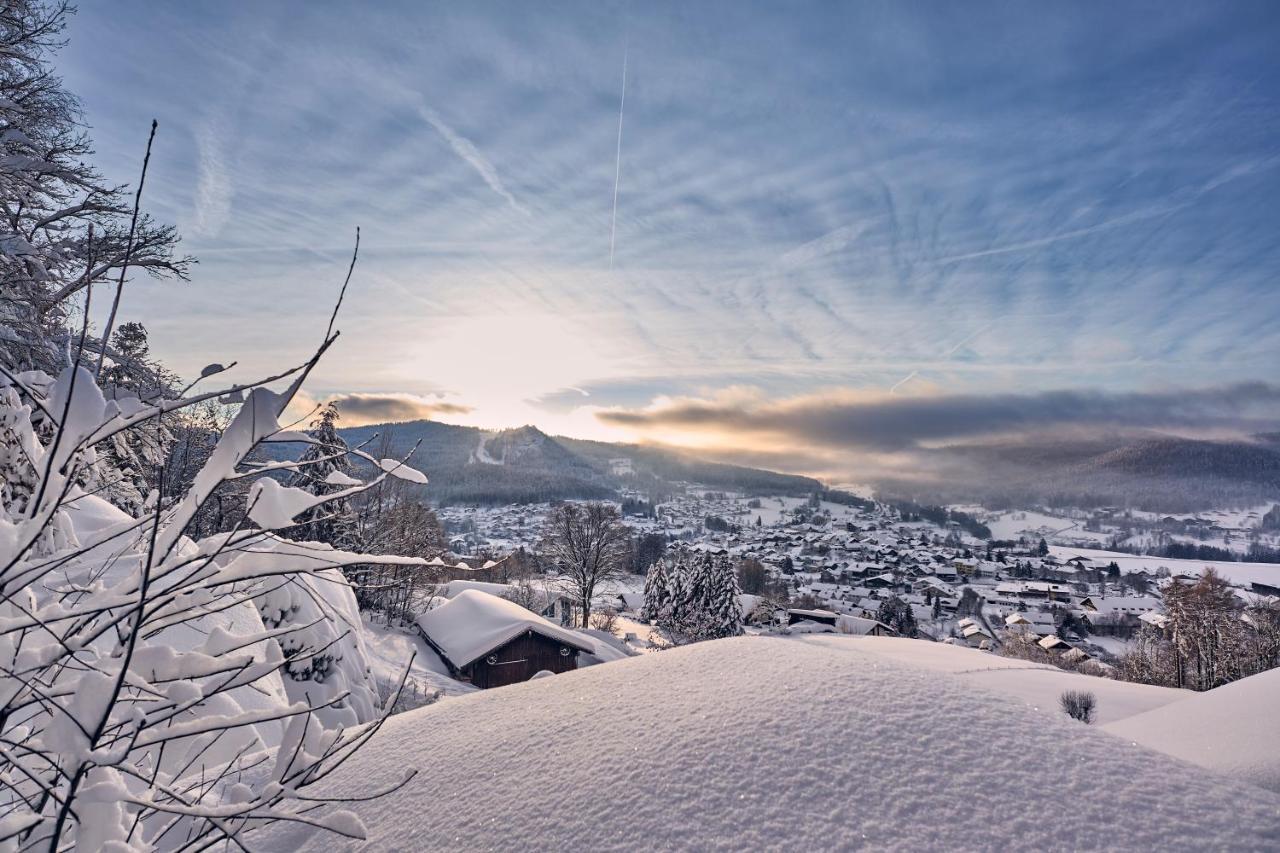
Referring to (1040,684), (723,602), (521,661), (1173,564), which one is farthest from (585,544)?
(1173,564)

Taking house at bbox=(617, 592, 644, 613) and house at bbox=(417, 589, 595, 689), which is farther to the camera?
house at bbox=(617, 592, 644, 613)

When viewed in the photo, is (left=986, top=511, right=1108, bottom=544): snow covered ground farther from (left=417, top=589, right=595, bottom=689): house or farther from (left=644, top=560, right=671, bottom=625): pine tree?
(left=417, top=589, right=595, bottom=689): house

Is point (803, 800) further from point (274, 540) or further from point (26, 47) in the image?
point (26, 47)

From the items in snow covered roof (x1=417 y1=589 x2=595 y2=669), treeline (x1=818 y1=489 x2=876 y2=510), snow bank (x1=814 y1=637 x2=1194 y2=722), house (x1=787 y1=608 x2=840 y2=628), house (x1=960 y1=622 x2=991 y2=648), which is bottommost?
house (x1=960 y1=622 x2=991 y2=648)

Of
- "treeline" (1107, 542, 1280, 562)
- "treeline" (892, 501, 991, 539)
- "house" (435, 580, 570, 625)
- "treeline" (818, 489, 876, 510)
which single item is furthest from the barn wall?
"treeline" (818, 489, 876, 510)

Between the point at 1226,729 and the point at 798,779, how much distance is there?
303cm

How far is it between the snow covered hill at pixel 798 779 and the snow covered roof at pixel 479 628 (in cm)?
1613

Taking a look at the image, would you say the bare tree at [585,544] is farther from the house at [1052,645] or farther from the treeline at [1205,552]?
the treeline at [1205,552]

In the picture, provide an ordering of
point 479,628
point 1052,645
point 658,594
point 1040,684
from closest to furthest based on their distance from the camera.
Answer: point 1040,684
point 479,628
point 658,594
point 1052,645

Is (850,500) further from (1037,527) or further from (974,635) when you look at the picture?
(974,635)

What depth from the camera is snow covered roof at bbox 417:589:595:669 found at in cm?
1883

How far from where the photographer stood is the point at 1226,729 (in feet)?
11.5

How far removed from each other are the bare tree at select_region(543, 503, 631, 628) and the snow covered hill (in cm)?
2652

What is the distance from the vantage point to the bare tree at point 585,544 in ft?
98.5
